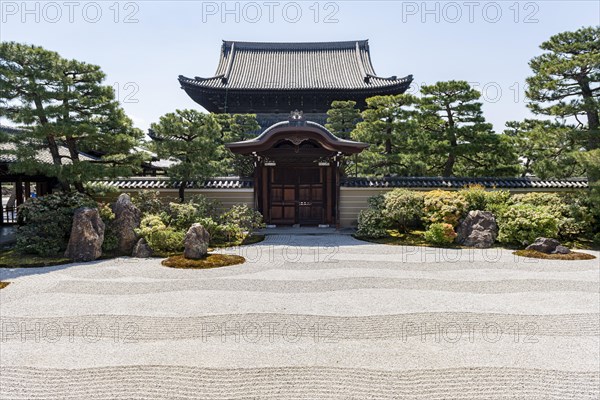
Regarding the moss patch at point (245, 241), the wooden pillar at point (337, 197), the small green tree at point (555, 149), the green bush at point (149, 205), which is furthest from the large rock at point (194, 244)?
the small green tree at point (555, 149)

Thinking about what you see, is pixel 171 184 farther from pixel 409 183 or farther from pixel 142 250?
pixel 409 183

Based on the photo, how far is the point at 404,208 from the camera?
1305 cm

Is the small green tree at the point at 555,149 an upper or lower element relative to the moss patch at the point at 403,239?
upper

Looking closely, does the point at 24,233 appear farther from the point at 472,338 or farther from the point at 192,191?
the point at 472,338

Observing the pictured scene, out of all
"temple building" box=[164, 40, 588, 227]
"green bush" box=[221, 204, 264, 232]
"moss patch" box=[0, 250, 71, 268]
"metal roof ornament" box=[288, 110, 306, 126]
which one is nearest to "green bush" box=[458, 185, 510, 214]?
"temple building" box=[164, 40, 588, 227]

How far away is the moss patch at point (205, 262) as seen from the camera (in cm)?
901

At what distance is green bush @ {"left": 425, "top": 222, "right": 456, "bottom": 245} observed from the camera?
38.7 ft

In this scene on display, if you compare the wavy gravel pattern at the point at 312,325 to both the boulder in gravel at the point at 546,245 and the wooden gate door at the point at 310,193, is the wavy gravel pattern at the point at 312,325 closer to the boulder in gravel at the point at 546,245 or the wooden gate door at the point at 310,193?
the boulder in gravel at the point at 546,245

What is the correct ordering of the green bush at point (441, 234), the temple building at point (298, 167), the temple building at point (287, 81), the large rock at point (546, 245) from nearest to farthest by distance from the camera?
1. the large rock at point (546, 245)
2. the green bush at point (441, 234)
3. the temple building at point (298, 167)
4. the temple building at point (287, 81)

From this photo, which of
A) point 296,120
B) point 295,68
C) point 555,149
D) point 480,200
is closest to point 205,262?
point 296,120

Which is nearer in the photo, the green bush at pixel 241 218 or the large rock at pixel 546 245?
the large rock at pixel 546 245

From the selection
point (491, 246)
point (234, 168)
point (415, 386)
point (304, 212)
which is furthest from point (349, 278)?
point (234, 168)

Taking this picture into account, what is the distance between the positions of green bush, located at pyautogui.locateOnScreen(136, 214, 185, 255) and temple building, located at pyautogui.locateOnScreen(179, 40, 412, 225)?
15.4 feet

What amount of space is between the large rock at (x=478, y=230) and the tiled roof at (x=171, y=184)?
857cm
